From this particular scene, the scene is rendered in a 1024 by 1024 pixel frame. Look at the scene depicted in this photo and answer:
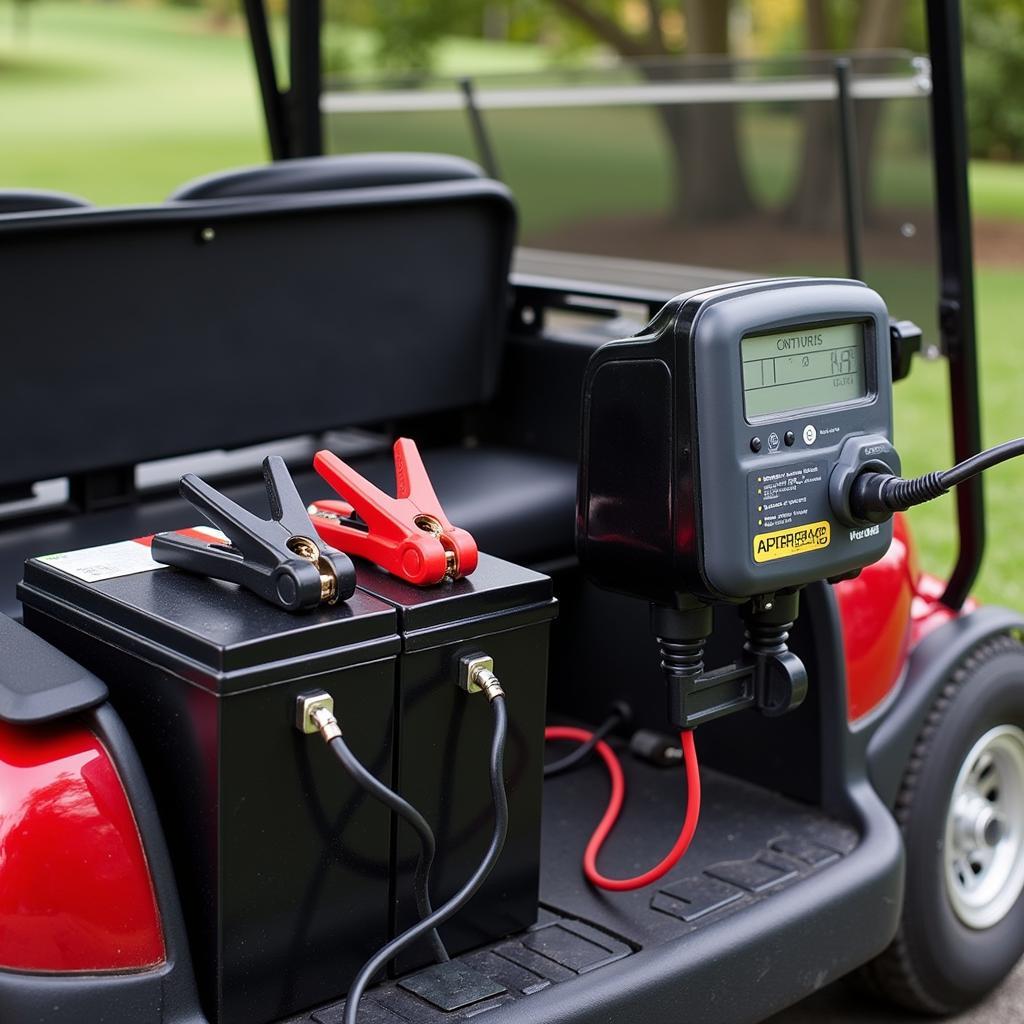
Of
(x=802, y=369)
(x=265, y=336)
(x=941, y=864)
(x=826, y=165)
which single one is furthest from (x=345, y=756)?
(x=826, y=165)

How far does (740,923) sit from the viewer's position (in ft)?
6.67

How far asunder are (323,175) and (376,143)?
1282 millimetres

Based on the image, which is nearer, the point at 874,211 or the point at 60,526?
the point at 60,526

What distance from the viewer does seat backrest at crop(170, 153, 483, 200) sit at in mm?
2541

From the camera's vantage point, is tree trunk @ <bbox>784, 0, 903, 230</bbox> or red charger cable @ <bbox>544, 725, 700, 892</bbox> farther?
tree trunk @ <bbox>784, 0, 903, 230</bbox>

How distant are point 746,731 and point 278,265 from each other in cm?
107

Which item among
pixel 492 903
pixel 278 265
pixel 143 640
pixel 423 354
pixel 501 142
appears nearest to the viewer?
pixel 143 640

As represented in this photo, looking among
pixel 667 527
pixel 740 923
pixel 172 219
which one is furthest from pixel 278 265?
pixel 740 923

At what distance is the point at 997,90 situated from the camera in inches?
811

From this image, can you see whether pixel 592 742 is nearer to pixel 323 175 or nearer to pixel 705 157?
pixel 323 175

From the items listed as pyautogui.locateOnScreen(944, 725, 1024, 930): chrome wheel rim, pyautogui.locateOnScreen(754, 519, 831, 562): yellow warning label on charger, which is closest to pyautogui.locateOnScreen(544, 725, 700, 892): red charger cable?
pyautogui.locateOnScreen(754, 519, 831, 562): yellow warning label on charger

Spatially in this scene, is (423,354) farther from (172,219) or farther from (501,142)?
(501,142)

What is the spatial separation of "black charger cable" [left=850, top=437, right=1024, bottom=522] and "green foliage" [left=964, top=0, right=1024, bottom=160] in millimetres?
19627

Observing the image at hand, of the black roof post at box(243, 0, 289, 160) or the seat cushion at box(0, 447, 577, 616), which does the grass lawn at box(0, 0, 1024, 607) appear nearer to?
the black roof post at box(243, 0, 289, 160)
